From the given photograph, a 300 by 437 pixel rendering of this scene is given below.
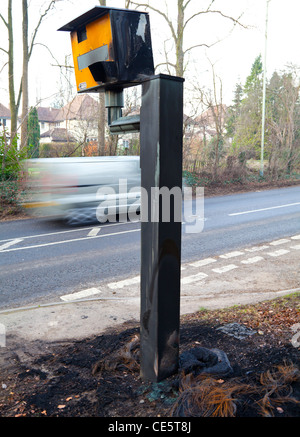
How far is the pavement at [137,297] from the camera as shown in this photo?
441cm

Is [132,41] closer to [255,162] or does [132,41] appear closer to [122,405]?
[122,405]

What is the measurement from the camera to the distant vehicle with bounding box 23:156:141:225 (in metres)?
9.92

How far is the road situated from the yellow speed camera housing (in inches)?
147

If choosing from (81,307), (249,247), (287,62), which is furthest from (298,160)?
(81,307)

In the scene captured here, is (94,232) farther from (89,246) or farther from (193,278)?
(193,278)

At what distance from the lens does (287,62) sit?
25484 millimetres

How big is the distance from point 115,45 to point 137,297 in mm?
3767

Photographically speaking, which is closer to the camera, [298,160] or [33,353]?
[33,353]

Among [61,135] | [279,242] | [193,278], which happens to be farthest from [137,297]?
[61,135]

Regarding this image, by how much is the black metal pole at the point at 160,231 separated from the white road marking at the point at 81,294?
9.38 ft

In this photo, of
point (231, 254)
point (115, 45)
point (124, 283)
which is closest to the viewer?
point (115, 45)

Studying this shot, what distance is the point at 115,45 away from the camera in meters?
2.60

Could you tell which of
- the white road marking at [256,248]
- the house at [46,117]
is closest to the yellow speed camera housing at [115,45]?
the white road marking at [256,248]
